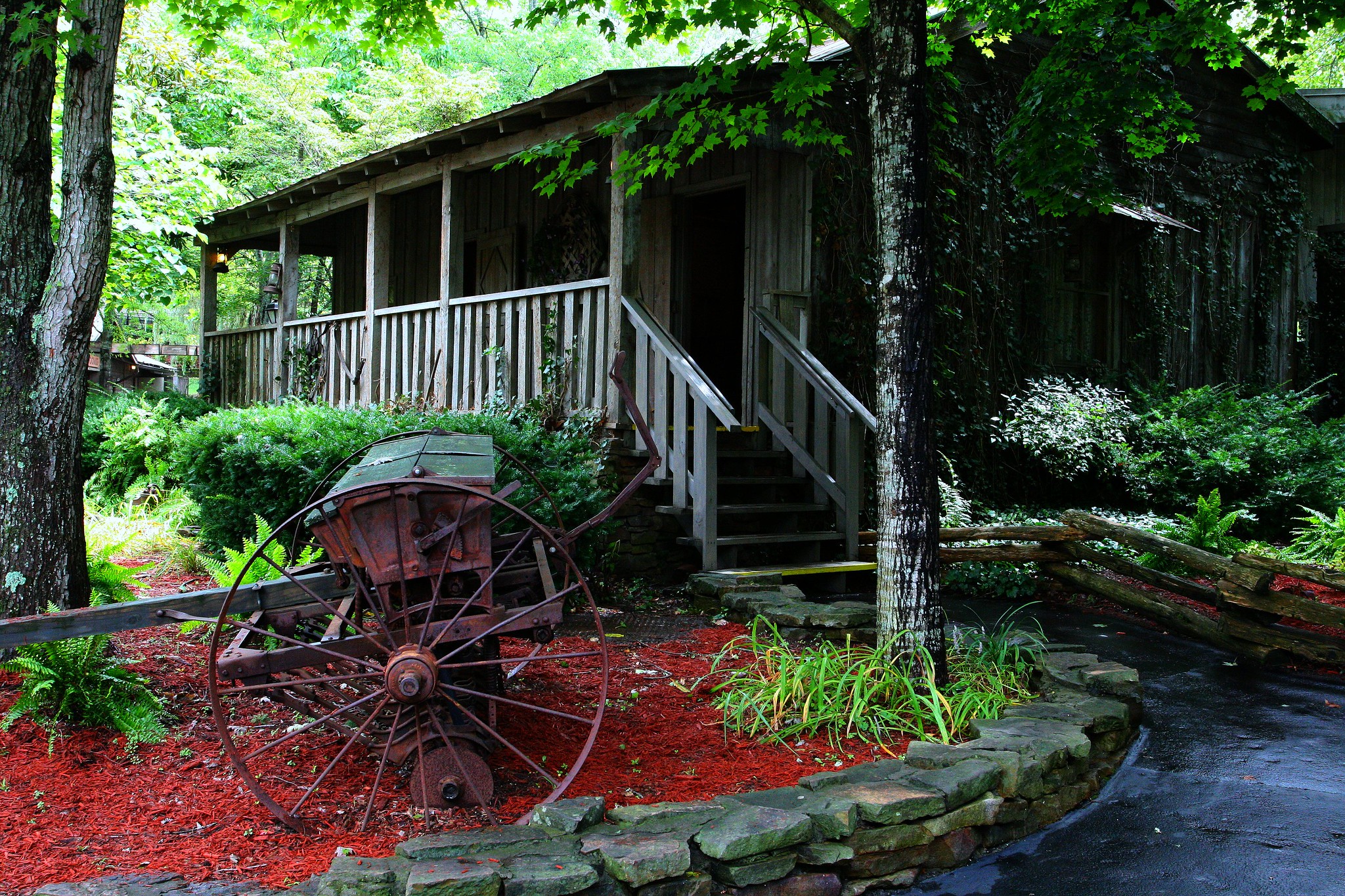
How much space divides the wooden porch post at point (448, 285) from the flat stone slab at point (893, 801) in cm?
680

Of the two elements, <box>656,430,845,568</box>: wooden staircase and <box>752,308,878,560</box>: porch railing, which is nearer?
<box>656,430,845,568</box>: wooden staircase

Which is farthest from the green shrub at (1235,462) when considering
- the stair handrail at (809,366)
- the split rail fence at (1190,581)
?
the stair handrail at (809,366)

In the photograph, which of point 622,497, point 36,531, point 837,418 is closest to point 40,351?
point 36,531

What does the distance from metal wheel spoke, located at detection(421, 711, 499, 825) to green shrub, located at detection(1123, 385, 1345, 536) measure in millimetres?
8105

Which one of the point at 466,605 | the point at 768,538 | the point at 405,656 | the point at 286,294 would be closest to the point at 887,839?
the point at 466,605

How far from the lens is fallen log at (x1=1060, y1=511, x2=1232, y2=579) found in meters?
6.20

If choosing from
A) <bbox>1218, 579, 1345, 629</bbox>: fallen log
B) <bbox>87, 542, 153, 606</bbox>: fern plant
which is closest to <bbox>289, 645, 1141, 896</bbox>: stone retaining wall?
<bbox>1218, 579, 1345, 629</bbox>: fallen log

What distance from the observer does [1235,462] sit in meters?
9.39

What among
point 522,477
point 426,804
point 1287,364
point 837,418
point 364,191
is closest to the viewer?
point 426,804

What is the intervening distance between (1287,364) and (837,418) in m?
9.50

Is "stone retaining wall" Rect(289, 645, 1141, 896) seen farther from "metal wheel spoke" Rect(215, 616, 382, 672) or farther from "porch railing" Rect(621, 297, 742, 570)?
"porch railing" Rect(621, 297, 742, 570)

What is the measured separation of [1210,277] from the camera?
41.8 feet

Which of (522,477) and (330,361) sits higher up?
(330,361)

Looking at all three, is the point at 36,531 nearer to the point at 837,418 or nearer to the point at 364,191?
the point at 837,418
